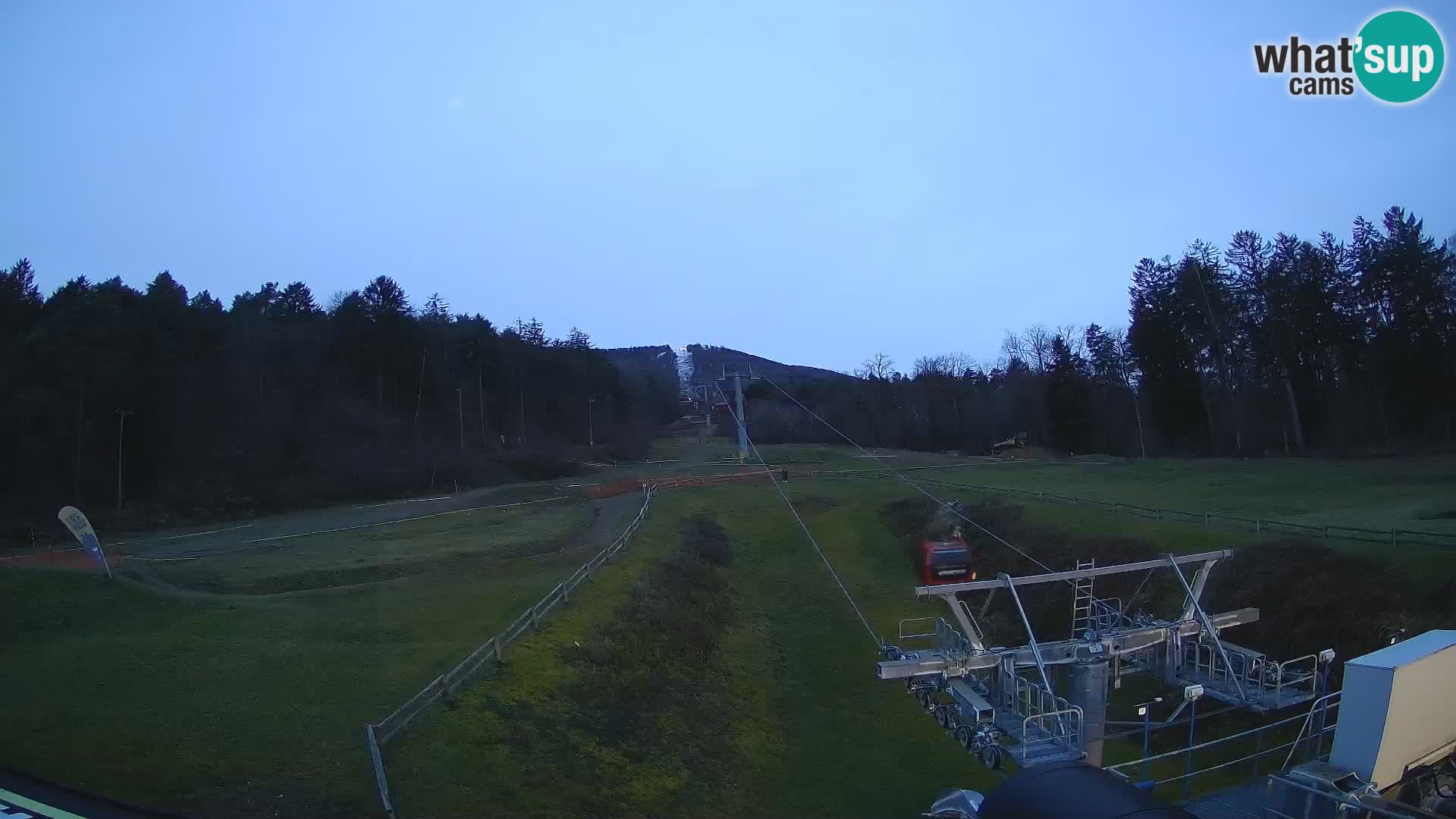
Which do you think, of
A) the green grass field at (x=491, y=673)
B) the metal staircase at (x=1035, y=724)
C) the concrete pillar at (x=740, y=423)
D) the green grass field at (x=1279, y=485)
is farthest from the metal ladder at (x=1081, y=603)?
→ the concrete pillar at (x=740, y=423)

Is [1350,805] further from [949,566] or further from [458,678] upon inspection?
[458,678]

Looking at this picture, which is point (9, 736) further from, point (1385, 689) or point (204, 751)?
point (1385, 689)

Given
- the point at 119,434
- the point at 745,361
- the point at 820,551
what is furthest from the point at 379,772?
the point at 745,361

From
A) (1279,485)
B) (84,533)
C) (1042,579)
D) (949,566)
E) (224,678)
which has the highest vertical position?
(84,533)

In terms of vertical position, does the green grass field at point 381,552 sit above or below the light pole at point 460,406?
below

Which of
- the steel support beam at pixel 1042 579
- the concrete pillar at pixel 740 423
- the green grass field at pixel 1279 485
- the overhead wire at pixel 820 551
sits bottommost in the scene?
the overhead wire at pixel 820 551

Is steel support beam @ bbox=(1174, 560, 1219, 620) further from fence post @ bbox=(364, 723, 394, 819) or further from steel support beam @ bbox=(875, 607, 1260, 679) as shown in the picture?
fence post @ bbox=(364, 723, 394, 819)

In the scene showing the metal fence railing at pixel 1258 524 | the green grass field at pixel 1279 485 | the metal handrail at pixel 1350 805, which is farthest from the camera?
the green grass field at pixel 1279 485

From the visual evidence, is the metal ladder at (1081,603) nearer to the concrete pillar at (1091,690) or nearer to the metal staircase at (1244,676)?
the concrete pillar at (1091,690)
